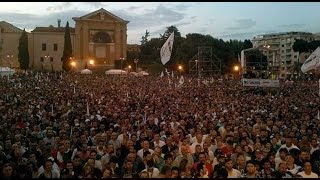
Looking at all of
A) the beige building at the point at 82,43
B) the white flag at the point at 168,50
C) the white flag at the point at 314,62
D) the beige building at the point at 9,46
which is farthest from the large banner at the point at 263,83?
the beige building at the point at 9,46

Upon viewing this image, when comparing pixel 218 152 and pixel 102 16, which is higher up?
pixel 102 16

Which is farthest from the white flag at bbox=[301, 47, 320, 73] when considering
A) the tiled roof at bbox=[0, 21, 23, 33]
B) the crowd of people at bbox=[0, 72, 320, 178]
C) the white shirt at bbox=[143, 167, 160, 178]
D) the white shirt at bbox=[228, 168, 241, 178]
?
the tiled roof at bbox=[0, 21, 23, 33]

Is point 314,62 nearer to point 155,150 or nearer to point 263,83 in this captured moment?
point 263,83

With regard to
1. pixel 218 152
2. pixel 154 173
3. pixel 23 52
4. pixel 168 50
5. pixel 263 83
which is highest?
pixel 23 52

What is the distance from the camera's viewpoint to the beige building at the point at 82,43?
76.0 m

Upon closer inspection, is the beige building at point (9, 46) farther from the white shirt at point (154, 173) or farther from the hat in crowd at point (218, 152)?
the white shirt at point (154, 173)

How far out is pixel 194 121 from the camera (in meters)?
13.7

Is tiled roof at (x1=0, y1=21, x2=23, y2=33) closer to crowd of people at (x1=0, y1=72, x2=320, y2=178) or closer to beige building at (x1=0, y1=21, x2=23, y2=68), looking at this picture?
beige building at (x1=0, y1=21, x2=23, y2=68)

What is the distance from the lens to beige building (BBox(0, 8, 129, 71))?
76000 mm

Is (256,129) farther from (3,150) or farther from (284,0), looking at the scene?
(284,0)

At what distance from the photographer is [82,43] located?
7619 cm

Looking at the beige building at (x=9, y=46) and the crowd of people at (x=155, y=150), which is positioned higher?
the beige building at (x=9, y=46)

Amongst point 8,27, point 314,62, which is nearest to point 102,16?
point 8,27

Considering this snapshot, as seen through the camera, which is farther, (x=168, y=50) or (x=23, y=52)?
(x=23, y=52)
